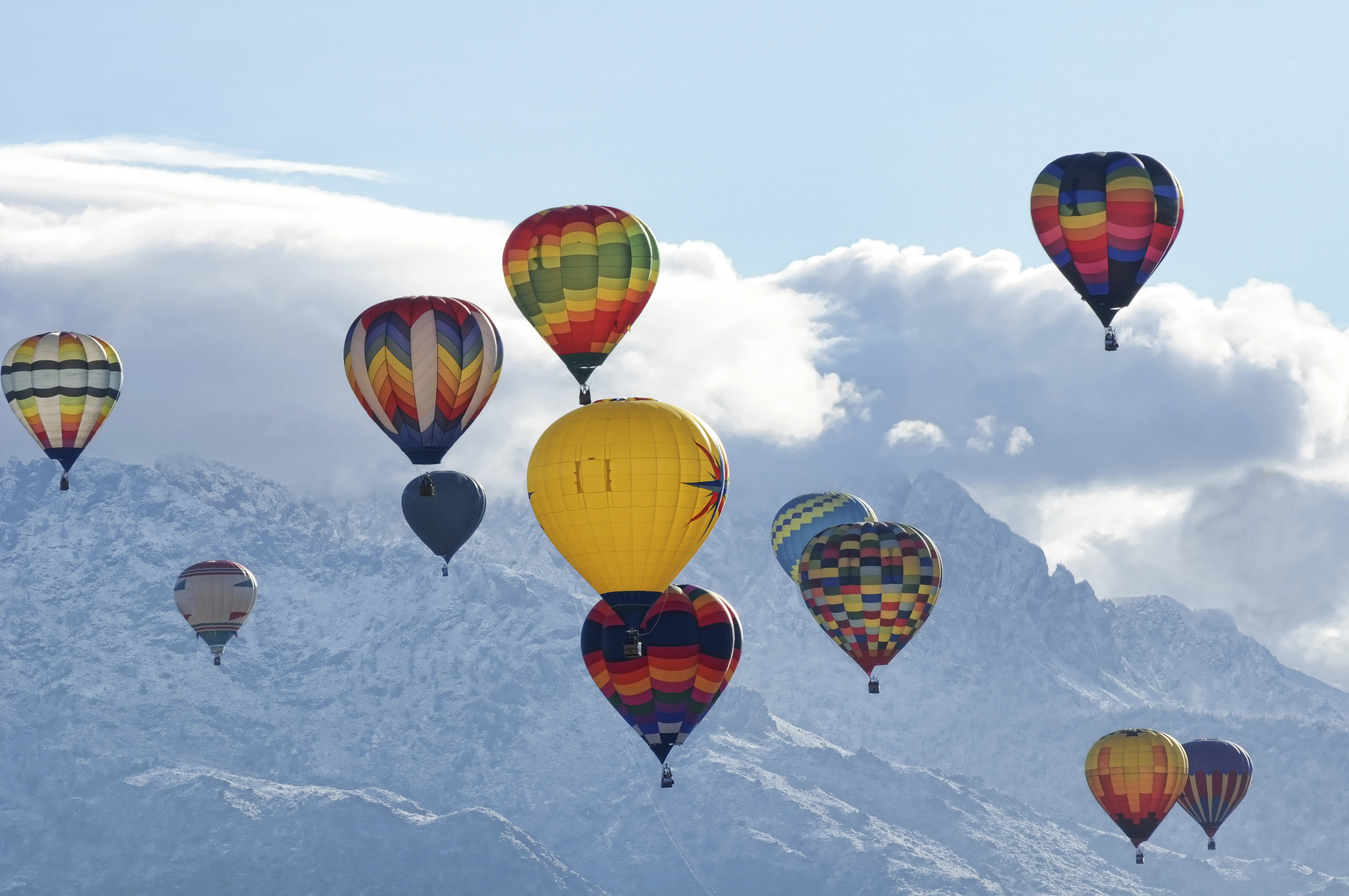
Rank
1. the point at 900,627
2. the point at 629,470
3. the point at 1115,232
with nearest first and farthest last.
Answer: the point at 629,470 < the point at 1115,232 < the point at 900,627

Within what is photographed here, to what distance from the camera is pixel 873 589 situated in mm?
159375

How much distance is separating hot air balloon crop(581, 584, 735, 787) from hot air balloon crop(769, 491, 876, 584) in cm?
6050

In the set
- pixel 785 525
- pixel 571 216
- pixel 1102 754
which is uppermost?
pixel 571 216

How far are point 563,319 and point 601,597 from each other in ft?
65.5

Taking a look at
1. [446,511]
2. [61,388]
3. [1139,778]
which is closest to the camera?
[61,388]

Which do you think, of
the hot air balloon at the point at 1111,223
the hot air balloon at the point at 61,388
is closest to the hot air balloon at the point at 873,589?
the hot air balloon at the point at 1111,223

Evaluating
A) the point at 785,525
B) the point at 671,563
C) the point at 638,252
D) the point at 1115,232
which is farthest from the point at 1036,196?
the point at 785,525

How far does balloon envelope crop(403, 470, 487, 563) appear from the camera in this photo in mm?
176500

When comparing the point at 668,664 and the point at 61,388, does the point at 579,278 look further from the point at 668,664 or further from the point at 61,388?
the point at 61,388

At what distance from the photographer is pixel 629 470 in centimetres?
11150

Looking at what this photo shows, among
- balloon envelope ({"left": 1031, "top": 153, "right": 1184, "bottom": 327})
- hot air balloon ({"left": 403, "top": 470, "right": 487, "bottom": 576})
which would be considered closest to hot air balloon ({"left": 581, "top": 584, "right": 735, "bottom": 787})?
balloon envelope ({"left": 1031, "top": 153, "right": 1184, "bottom": 327})

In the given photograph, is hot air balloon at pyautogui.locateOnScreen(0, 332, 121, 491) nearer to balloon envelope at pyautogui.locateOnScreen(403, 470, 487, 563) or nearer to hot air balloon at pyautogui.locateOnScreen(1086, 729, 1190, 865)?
balloon envelope at pyautogui.locateOnScreen(403, 470, 487, 563)

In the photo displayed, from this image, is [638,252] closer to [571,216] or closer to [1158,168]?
[571,216]

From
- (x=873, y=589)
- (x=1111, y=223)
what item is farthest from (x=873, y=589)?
(x=1111, y=223)
